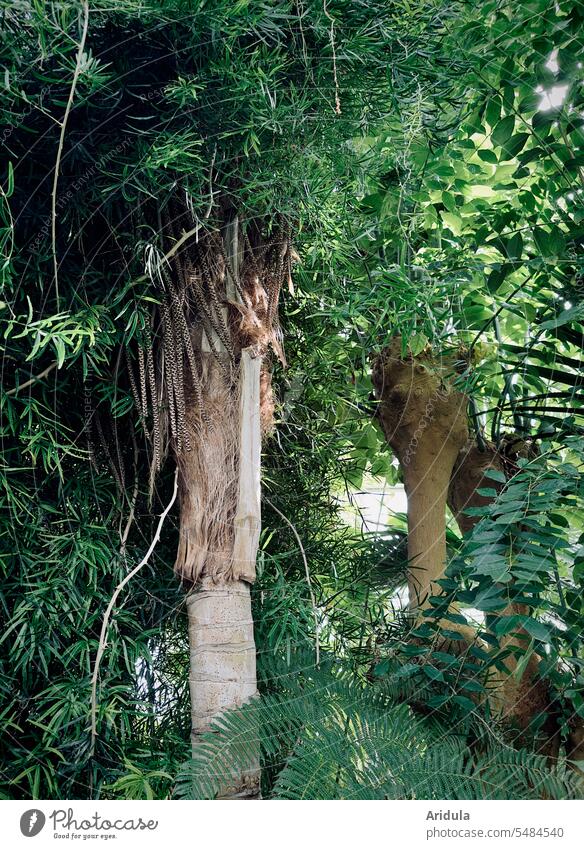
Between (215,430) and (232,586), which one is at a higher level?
(215,430)

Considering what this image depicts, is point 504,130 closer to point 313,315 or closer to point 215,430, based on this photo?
point 313,315

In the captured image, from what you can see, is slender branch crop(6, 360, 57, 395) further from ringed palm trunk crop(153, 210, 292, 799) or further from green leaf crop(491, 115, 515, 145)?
green leaf crop(491, 115, 515, 145)

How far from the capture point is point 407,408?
0.63 meters

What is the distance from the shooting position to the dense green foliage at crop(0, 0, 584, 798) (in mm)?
499

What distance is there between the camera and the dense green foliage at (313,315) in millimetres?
499

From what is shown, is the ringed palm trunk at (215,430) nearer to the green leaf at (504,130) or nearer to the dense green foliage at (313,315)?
the dense green foliage at (313,315)

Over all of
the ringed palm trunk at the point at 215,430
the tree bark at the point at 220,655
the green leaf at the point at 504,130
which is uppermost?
the green leaf at the point at 504,130

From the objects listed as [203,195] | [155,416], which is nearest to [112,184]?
[203,195]

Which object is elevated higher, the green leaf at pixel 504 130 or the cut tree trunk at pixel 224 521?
the green leaf at pixel 504 130

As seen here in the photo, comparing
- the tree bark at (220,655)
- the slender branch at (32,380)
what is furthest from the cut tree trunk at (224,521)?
the slender branch at (32,380)

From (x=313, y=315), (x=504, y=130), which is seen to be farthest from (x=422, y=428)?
(x=504, y=130)

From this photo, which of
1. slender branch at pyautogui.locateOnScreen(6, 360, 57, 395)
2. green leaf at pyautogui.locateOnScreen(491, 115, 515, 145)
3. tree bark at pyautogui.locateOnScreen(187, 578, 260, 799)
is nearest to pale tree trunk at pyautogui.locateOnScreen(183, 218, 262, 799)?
tree bark at pyautogui.locateOnScreen(187, 578, 260, 799)

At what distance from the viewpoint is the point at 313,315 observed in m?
0.63
